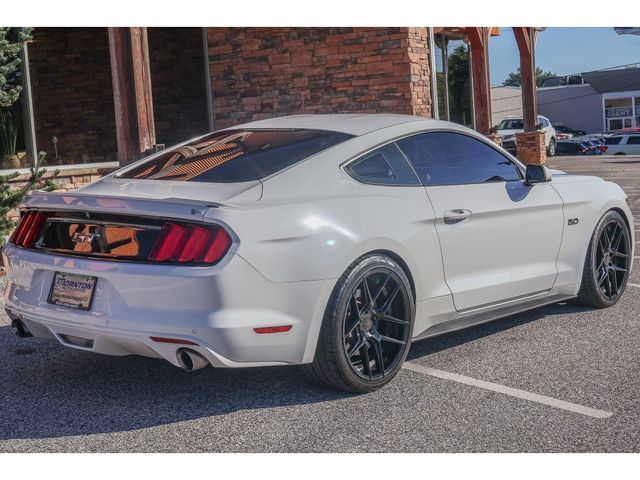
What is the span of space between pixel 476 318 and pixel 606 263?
1.68 metres

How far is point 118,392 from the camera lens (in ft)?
16.0

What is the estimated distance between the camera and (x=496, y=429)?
423 centimetres

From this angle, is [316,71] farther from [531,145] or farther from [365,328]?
[365,328]

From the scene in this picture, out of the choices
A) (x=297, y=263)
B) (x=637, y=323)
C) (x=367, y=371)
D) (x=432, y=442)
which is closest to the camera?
(x=432, y=442)

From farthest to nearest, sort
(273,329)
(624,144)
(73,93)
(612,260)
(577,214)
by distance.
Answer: (624,144)
(73,93)
(612,260)
(577,214)
(273,329)

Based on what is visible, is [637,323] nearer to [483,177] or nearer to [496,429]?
[483,177]

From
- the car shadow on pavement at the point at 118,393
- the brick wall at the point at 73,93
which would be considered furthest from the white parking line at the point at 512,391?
the brick wall at the point at 73,93

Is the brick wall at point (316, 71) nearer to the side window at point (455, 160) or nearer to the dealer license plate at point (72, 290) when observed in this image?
the side window at point (455, 160)

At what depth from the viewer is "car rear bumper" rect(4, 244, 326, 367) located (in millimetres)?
4250

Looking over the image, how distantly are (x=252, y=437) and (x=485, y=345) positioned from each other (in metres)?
2.13

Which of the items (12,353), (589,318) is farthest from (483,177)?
(12,353)

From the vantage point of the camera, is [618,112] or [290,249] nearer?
[290,249]

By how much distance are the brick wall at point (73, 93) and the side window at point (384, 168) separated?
736 centimetres

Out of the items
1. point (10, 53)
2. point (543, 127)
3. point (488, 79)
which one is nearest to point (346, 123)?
point (10, 53)
